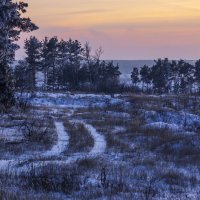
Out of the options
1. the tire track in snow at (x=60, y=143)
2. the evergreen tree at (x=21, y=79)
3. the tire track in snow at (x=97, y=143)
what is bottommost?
the tire track in snow at (x=97, y=143)

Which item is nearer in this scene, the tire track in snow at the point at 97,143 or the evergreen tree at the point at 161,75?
the tire track in snow at the point at 97,143

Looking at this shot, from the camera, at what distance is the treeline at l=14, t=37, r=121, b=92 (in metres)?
81.7

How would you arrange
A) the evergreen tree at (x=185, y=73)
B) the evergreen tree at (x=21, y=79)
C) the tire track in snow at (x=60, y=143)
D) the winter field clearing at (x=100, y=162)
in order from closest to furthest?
the winter field clearing at (x=100, y=162)
the tire track in snow at (x=60, y=143)
the evergreen tree at (x=21, y=79)
the evergreen tree at (x=185, y=73)

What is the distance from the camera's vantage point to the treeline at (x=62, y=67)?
81.7 m

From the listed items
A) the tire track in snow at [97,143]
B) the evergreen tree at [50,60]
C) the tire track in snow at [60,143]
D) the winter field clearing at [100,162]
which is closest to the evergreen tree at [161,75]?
the evergreen tree at [50,60]

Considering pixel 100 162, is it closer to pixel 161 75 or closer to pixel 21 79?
pixel 21 79

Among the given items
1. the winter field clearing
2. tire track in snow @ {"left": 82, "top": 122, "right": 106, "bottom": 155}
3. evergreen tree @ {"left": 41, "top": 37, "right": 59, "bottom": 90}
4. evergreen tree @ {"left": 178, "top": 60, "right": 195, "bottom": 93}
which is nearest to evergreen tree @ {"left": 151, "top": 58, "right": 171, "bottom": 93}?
evergreen tree @ {"left": 178, "top": 60, "right": 195, "bottom": 93}

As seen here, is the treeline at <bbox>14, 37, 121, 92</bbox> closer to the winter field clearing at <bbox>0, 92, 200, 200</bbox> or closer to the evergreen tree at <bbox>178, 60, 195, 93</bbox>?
the evergreen tree at <bbox>178, 60, 195, 93</bbox>

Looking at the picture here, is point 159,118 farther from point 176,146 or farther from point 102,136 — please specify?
point 176,146

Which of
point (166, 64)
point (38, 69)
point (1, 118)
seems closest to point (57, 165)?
point (1, 118)

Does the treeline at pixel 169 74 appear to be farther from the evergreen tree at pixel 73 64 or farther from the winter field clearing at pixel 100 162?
the winter field clearing at pixel 100 162

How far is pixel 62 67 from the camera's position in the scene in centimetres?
8806

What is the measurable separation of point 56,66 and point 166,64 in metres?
23.8

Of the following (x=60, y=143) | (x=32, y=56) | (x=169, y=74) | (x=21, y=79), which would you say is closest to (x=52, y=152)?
(x=60, y=143)
